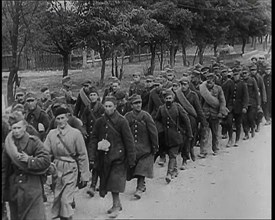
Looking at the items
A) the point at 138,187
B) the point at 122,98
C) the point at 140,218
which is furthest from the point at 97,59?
the point at 140,218

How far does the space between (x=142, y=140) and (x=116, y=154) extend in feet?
2.93

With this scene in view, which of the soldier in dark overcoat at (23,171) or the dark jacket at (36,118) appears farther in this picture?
the dark jacket at (36,118)

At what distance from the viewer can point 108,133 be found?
22.7ft

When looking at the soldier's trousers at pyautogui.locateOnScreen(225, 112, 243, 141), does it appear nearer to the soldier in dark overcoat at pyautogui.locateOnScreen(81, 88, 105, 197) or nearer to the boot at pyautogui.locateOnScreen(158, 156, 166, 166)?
the boot at pyautogui.locateOnScreen(158, 156, 166, 166)

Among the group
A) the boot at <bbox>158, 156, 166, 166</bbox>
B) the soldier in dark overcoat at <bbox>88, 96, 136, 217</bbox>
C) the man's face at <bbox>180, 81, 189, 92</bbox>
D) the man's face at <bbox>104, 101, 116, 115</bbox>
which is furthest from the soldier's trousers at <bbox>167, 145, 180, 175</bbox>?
the man's face at <bbox>104, 101, 116, 115</bbox>

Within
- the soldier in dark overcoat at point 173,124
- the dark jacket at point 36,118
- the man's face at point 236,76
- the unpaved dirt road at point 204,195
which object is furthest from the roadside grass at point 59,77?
the man's face at point 236,76

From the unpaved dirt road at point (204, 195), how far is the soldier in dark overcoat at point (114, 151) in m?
0.39

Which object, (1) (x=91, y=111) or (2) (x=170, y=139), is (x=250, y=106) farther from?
(1) (x=91, y=111)

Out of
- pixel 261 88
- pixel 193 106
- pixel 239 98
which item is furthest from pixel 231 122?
pixel 193 106

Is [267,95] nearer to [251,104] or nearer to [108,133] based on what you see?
[251,104]

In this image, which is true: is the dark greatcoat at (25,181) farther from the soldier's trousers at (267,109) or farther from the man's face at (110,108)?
the soldier's trousers at (267,109)

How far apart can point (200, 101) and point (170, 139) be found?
196 cm

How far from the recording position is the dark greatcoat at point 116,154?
684 cm

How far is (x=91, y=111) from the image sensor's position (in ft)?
27.3
